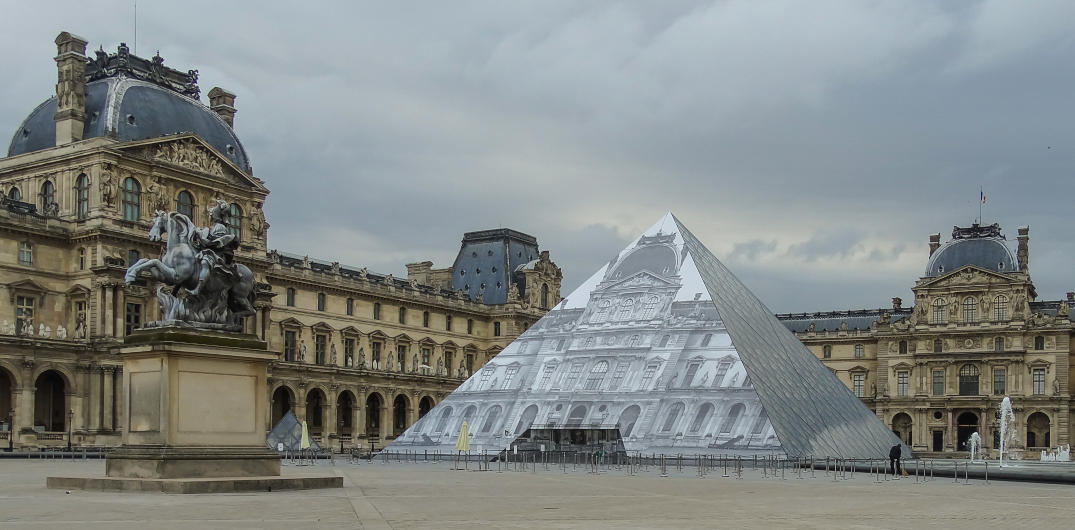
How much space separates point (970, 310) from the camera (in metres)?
84.7

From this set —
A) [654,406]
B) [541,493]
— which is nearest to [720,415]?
[654,406]

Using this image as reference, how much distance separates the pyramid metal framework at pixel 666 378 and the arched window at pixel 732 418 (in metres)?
0.04

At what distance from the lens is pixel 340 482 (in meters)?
19.6

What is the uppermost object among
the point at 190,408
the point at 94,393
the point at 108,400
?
the point at 190,408

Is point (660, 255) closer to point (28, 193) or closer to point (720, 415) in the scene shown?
point (720, 415)

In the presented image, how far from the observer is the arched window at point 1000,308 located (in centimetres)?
8319

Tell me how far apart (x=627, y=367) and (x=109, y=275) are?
2259cm

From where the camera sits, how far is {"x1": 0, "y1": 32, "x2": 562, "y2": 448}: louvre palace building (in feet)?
166

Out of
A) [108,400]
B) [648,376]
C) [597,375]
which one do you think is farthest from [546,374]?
[108,400]

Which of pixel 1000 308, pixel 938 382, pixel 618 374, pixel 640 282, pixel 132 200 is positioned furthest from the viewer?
pixel 938 382

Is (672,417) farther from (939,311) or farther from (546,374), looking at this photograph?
(939,311)

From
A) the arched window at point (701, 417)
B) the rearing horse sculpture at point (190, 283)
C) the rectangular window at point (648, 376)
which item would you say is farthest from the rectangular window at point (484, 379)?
the rearing horse sculpture at point (190, 283)

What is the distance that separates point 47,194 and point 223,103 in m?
11.8

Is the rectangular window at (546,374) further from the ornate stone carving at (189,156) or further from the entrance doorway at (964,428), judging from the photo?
the entrance doorway at (964,428)
